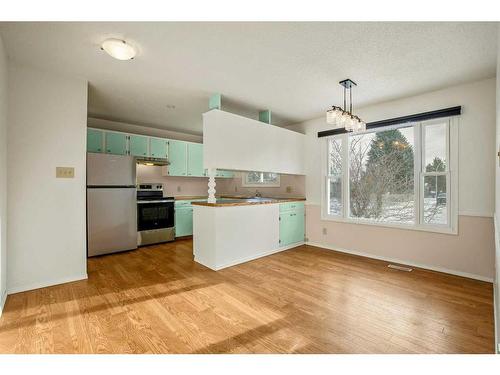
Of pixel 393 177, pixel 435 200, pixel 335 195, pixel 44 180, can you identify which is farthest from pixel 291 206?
pixel 44 180

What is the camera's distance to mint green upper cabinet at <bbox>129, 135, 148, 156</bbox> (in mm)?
4531

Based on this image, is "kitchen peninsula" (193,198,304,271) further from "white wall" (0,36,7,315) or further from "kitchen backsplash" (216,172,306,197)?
"white wall" (0,36,7,315)

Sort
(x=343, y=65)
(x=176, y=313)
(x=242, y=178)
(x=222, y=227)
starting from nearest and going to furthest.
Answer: (x=176, y=313)
(x=343, y=65)
(x=222, y=227)
(x=242, y=178)

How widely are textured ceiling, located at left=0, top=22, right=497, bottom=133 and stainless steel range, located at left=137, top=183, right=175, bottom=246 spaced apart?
1.79 meters

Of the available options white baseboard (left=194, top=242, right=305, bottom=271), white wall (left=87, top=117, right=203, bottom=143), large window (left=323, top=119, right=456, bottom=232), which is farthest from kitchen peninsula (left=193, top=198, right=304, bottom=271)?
white wall (left=87, top=117, right=203, bottom=143)

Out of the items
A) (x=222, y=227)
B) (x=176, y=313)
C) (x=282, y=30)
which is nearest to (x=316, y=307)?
(x=176, y=313)

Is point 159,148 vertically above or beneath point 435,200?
above

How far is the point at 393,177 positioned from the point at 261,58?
8.87 ft

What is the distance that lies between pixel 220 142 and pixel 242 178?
2.75 meters

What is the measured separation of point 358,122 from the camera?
294cm

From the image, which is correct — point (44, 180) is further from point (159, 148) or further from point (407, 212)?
point (407, 212)

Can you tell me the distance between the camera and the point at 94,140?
410 centimetres

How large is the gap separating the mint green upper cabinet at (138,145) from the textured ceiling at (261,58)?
1.04 m

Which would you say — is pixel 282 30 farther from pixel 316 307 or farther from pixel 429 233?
pixel 429 233
